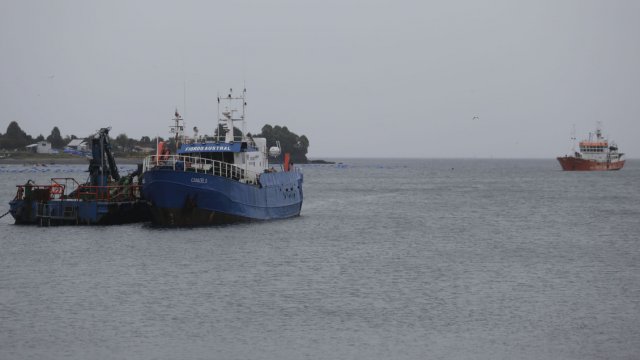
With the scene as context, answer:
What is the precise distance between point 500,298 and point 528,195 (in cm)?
8490

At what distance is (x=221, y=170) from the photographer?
5538 centimetres

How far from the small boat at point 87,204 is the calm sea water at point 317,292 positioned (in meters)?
1.19

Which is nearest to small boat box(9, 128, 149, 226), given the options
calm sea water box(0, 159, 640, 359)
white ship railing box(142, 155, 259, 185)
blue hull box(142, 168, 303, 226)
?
calm sea water box(0, 159, 640, 359)

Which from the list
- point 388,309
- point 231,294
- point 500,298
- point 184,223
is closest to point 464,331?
point 388,309

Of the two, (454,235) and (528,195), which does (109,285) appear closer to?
(454,235)

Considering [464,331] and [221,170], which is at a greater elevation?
[221,170]

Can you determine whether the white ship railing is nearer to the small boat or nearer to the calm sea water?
the calm sea water

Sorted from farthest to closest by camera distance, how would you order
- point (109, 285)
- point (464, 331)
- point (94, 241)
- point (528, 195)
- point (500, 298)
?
point (528, 195), point (94, 241), point (109, 285), point (500, 298), point (464, 331)

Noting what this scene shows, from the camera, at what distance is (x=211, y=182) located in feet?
173

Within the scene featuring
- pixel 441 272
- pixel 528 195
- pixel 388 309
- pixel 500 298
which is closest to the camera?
pixel 388 309

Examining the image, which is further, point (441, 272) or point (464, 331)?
point (441, 272)

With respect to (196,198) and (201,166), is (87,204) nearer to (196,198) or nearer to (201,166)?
(196,198)

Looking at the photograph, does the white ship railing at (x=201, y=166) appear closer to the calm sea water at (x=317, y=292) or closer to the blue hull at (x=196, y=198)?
the blue hull at (x=196, y=198)

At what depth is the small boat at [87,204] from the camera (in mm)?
58469
